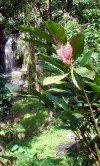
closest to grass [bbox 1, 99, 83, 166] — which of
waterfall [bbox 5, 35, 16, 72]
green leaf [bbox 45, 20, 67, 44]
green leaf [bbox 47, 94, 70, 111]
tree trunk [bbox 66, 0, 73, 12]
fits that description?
green leaf [bbox 47, 94, 70, 111]

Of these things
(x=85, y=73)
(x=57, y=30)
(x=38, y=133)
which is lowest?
(x=38, y=133)

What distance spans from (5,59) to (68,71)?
2270 centimetres

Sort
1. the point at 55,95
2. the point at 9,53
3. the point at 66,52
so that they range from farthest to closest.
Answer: the point at 9,53
the point at 55,95
the point at 66,52

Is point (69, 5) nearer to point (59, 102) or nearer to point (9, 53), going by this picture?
point (9, 53)

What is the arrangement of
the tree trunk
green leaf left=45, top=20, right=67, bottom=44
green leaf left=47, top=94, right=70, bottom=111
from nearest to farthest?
1. green leaf left=45, top=20, right=67, bottom=44
2. green leaf left=47, top=94, right=70, bottom=111
3. the tree trunk

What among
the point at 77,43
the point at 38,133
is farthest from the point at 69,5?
the point at 77,43

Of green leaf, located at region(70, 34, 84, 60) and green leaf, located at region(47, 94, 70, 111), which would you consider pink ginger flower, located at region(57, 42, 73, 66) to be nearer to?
green leaf, located at region(70, 34, 84, 60)

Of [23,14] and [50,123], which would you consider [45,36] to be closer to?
[50,123]

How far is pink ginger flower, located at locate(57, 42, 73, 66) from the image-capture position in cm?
238

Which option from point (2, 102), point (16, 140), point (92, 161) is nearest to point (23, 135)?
point (16, 140)

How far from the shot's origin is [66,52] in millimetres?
2385

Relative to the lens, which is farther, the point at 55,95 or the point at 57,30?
the point at 55,95

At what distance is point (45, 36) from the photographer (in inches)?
103

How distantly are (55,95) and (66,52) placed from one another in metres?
0.66
